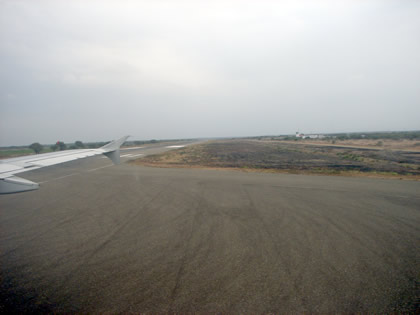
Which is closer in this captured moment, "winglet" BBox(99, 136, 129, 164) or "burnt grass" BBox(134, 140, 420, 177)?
"winglet" BBox(99, 136, 129, 164)

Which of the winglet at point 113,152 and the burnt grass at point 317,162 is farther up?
the winglet at point 113,152

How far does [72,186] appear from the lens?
10.4m

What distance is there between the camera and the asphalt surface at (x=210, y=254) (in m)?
3.16

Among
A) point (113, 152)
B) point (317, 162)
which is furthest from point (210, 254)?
point (317, 162)

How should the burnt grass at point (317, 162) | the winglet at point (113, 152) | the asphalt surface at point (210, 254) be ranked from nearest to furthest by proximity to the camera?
1. the asphalt surface at point (210, 254)
2. the winglet at point (113, 152)
3. the burnt grass at point (317, 162)

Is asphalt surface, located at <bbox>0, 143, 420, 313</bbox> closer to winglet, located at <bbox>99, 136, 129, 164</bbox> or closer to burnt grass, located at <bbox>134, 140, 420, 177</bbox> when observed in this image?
winglet, located at <bbox>99, 136, 129, 164</bbox>

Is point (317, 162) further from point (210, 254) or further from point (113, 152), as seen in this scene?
point (113, 152)

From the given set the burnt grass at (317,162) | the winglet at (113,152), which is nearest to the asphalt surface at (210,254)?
the winglet at (113,152)

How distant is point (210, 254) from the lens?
4.33m

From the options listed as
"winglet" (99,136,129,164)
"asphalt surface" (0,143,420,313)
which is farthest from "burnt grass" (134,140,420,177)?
"winglet" (99,136,129,164)

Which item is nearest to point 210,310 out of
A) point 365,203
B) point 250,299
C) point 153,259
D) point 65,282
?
point 250,299

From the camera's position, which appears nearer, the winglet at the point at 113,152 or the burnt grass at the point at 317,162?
the winglet at the point at 113,152

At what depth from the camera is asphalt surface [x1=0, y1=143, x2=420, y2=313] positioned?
3160mm

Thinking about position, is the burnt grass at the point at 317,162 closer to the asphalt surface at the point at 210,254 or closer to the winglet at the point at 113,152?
the asphalt surface at the point at 210,254
